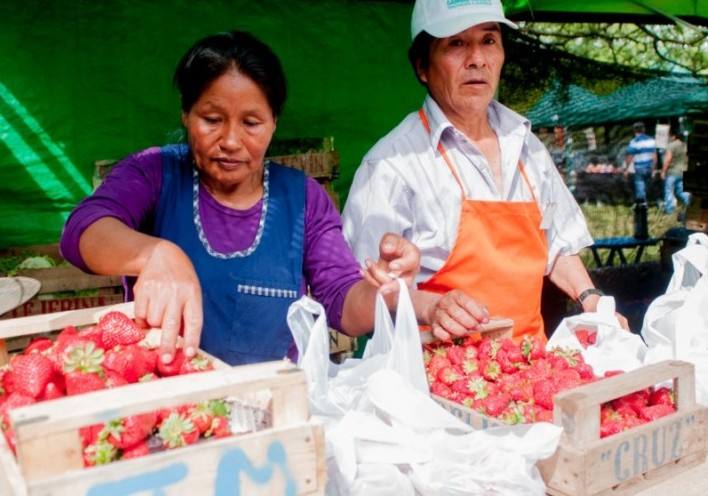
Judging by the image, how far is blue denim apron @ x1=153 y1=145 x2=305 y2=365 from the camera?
238 centimetres

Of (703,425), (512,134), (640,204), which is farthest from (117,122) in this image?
(640,204)

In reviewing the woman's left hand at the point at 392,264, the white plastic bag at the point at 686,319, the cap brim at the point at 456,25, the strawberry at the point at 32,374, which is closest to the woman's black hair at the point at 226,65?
the woman's left hand at the point at 392,264

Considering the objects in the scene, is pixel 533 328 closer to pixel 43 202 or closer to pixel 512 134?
pixel 512 134

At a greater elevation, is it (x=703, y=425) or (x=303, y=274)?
(x=303, y=274)

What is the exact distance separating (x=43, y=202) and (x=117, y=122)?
600 mm

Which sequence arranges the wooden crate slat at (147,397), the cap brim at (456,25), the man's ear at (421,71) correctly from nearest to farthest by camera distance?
1. the wooden crate slat at (147,397)
2. the cap brim at (456,25)
3. the man's ear at (421,71)

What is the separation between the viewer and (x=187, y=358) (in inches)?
70.4

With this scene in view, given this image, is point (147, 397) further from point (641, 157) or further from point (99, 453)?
point (641, 157)

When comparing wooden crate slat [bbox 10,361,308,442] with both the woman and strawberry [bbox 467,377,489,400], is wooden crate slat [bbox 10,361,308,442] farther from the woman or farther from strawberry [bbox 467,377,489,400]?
strawberry [bbox 467,377,489,400]

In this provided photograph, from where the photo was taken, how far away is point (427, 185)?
9.61 ft

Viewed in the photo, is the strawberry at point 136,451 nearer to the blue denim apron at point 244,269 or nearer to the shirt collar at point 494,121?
the blue denim apron at point 244,269

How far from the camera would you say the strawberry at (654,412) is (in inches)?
84.7

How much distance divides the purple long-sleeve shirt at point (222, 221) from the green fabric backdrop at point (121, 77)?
6.29 ft

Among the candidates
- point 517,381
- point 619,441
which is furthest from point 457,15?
point 619,441
